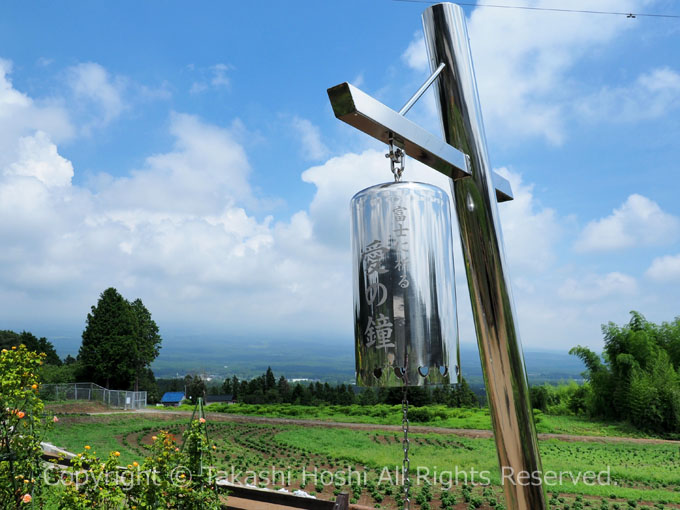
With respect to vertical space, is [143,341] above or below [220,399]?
above

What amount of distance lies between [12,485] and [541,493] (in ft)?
10.2

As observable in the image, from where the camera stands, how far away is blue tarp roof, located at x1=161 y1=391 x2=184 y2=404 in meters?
24.4

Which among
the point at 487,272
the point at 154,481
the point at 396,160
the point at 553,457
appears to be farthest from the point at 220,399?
the point at 396,160

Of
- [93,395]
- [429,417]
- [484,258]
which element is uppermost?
[484,258]

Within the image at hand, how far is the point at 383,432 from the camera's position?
42.5ft

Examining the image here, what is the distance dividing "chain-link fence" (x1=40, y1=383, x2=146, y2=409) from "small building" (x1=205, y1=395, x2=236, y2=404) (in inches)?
134

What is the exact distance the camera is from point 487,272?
3.46 ft

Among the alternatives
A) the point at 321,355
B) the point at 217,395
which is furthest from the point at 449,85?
the point at 321,355

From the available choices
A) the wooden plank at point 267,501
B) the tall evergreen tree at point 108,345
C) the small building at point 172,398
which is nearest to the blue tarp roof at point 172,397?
the small building at point 172,398

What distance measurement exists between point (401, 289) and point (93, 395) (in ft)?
64.0

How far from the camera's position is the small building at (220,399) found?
67.2 feet

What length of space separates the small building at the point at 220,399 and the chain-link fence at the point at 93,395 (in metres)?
3.39

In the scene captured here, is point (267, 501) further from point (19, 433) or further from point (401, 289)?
point (401, 289)

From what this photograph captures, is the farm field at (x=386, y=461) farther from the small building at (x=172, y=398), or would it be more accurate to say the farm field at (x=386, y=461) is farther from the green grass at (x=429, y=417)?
the small building at (x=172, y=398)
